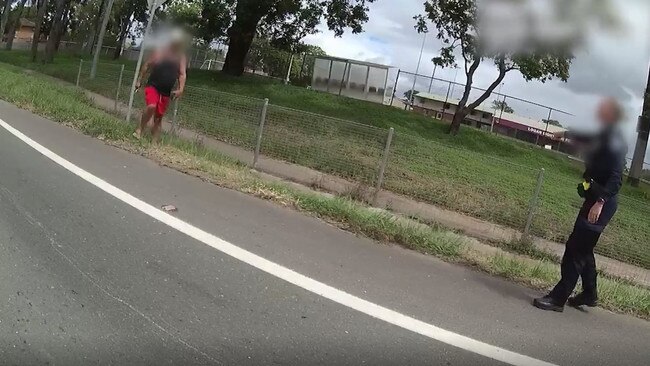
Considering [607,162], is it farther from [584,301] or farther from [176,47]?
[176,47]

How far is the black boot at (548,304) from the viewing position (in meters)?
5.15

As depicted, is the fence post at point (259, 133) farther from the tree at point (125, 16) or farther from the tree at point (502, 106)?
the tree at point (125, 16)

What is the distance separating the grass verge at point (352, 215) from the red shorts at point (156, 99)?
0.63m

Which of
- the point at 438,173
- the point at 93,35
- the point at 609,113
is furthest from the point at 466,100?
the point at 93,35

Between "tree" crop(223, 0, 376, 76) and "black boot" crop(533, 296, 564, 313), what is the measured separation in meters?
19.8

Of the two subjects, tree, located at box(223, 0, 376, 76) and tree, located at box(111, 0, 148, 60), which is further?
tree, located at box(111, 0, 148, 60)

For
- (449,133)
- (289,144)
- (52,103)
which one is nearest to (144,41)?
(52,103)

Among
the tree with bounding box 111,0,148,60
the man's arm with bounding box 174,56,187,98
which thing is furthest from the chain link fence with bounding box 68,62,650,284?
the tree with bounding box 111,0,148,60

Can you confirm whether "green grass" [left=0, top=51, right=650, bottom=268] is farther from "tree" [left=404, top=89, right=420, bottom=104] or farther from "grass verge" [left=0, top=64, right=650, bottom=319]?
"tree" [left=404, top=89, right=420, bottom=104]

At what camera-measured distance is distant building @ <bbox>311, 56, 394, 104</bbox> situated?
29.3 meters

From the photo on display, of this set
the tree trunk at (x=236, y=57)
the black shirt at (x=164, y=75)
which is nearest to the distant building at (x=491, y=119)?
the tree trunk at (x=236, y=57)

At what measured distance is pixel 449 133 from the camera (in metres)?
22.4

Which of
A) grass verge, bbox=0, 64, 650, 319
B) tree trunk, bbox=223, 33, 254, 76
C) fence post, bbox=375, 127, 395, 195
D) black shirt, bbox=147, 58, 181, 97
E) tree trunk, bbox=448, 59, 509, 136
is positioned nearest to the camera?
grass verge, bbox=0, 64, 650, 319

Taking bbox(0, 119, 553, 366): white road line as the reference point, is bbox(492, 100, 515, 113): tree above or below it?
above
